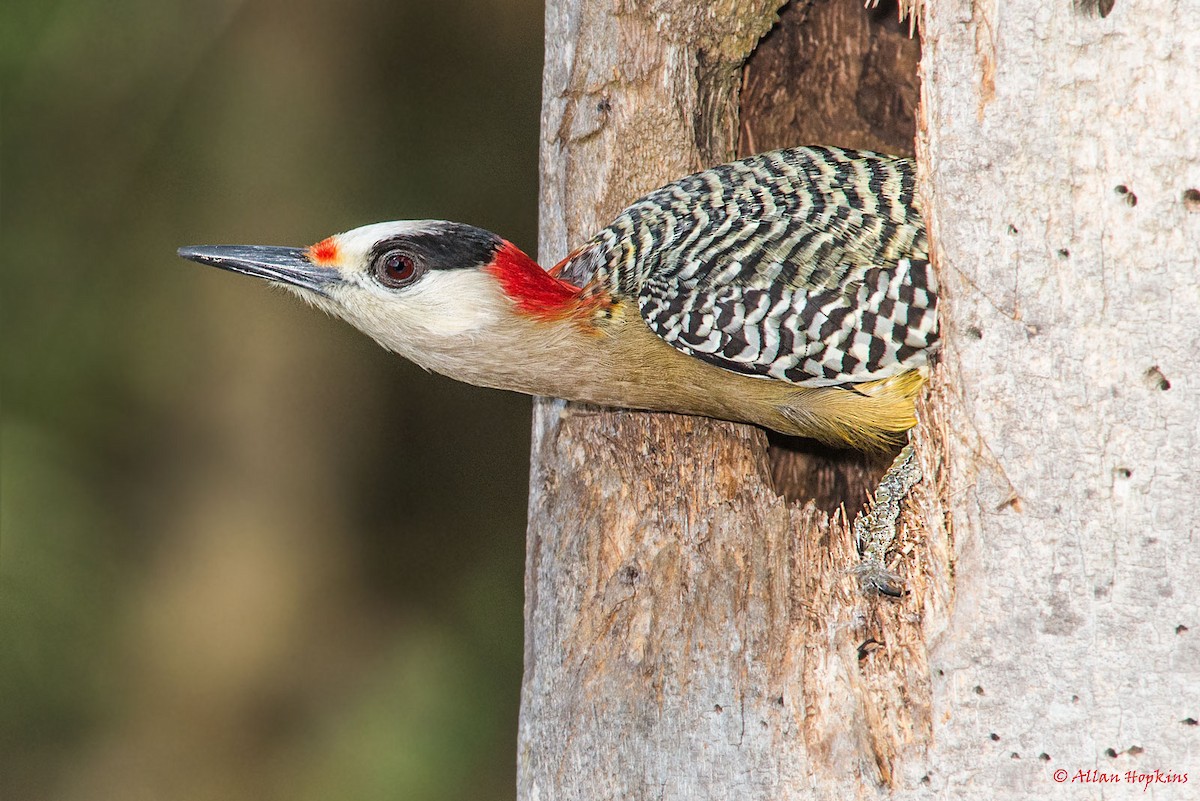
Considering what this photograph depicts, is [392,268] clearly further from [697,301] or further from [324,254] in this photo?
[697,301]

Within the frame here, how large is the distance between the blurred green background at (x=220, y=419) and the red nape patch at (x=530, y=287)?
249 centimetres

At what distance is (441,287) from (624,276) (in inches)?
20.2

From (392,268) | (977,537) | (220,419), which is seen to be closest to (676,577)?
(977,537)

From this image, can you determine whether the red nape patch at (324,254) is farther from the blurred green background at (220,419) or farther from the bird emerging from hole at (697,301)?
the blurred green background at (220,419)

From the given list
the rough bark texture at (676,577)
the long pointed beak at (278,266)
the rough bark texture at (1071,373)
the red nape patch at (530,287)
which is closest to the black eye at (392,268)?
the long pointed beak at (278,266)

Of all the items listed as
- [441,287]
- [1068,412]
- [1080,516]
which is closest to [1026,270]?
[1068,412]

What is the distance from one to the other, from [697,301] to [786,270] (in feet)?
0.80

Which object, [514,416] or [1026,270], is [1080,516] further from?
[514,416]

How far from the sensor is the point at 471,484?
7.04 metres

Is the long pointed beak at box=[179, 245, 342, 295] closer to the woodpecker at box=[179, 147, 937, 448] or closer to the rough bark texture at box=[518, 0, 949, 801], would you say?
the woodpecker at box=[179, 147, 937, 448]

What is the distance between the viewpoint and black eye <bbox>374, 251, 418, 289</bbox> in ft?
10.5

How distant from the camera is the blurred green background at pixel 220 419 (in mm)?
5641

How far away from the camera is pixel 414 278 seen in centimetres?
320

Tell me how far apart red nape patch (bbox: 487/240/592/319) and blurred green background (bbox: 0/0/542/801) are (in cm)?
249
